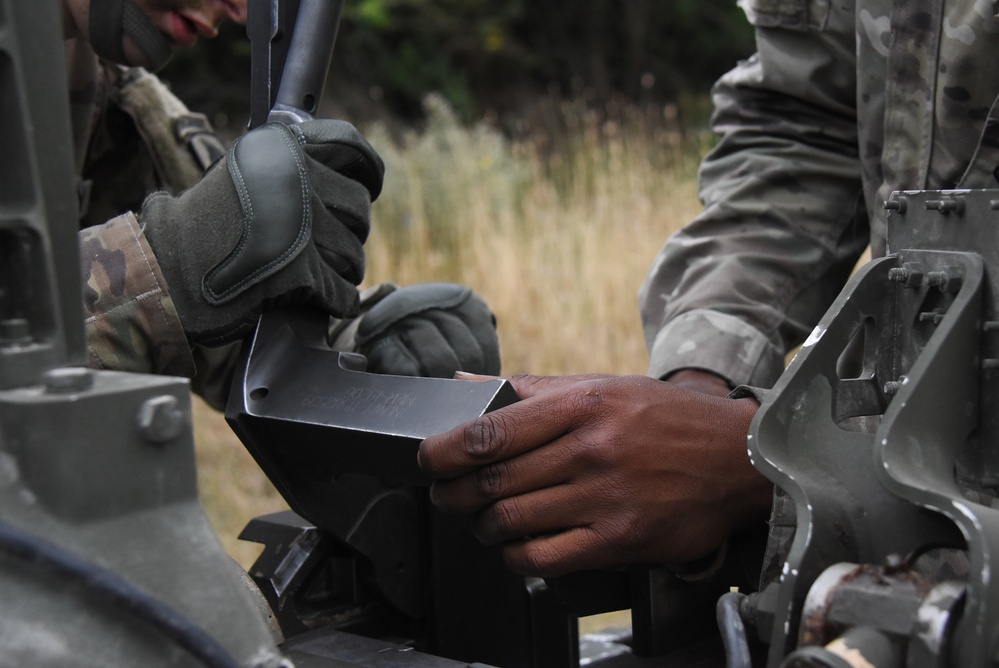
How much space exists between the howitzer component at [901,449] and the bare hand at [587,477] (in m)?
0.26

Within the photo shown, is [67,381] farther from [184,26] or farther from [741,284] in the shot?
[184,26]

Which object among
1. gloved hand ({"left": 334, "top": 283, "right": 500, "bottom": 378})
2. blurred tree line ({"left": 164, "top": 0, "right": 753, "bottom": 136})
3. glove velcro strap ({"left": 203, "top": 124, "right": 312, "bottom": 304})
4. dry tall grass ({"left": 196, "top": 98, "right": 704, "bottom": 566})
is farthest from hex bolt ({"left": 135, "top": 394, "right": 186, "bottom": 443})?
blurred tree line ({"left": 164, "top": 0, "right": 753, "bottom": 136})

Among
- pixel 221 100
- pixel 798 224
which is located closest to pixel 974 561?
pixel 798 224

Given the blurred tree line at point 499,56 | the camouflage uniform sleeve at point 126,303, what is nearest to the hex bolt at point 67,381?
the camouflage uniform sleeve at point 126,303

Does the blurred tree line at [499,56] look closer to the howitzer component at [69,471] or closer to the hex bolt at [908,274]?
the hex bolt at [908,274]

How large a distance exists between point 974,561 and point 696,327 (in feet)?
3.54

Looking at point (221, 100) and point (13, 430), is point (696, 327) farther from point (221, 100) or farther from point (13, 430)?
point (221, 100)

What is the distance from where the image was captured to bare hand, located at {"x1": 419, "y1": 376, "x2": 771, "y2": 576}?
1.18 m

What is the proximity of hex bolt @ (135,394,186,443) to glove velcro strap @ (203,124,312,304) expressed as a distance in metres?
0.67

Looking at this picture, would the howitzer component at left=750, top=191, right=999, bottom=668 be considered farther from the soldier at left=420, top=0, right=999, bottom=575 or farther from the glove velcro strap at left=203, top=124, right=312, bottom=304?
the glove velcro strap at left=203, top=124, right=312, bottom=304

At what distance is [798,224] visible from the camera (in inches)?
76.4

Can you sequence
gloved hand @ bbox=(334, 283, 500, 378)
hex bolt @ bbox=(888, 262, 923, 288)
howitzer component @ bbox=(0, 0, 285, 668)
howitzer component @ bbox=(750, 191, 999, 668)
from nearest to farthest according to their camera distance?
howitzer component @ bbox=(0, 0, 285, 668)
howitzer component @ bbox=(750, 191, 999, 668)
hex bolt @ bbox=(888, 262, 923, 288)
gloved hand @ bbox=(334, 283, 500, 378)

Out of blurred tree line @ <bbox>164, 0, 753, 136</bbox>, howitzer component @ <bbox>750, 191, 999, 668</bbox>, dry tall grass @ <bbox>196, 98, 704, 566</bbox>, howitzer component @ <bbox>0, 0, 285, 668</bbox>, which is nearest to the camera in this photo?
howitzer component @ <bbox>0, 0, 285, 668</bbox>

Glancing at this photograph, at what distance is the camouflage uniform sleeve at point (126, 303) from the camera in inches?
57.9
